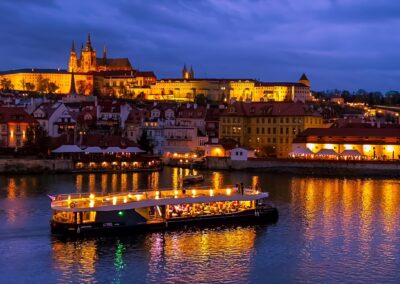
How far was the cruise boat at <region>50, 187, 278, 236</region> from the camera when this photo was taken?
3284 centimetres

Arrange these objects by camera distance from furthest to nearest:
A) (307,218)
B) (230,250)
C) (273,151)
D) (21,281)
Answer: (273,151), (307,218), (230,250), (21,281)

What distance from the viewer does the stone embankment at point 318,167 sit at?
2630 inches

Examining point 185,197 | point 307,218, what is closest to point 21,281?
point 185,197

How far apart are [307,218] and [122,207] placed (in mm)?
10855

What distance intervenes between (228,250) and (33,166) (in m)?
37.6

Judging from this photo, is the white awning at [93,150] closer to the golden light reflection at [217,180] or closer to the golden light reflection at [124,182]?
the golden light reflection at [124,182]

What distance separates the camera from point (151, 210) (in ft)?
115

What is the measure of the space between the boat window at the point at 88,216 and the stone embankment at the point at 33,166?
105 feet

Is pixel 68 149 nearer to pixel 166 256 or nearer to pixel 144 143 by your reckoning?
pixel 144 143

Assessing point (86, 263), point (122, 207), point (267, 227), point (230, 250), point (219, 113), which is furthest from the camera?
point (219, 113)

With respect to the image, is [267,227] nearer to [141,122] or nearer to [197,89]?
[141,122]

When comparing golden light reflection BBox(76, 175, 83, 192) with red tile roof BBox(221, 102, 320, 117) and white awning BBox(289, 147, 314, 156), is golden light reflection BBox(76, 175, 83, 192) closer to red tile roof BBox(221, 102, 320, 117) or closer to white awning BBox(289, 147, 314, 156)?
white awning BBox(289, 147, 314, 156)

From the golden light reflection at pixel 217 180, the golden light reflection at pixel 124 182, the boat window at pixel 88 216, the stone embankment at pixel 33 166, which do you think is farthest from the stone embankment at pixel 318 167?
the boat window at pixel 88 216

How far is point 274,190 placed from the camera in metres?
51.5
